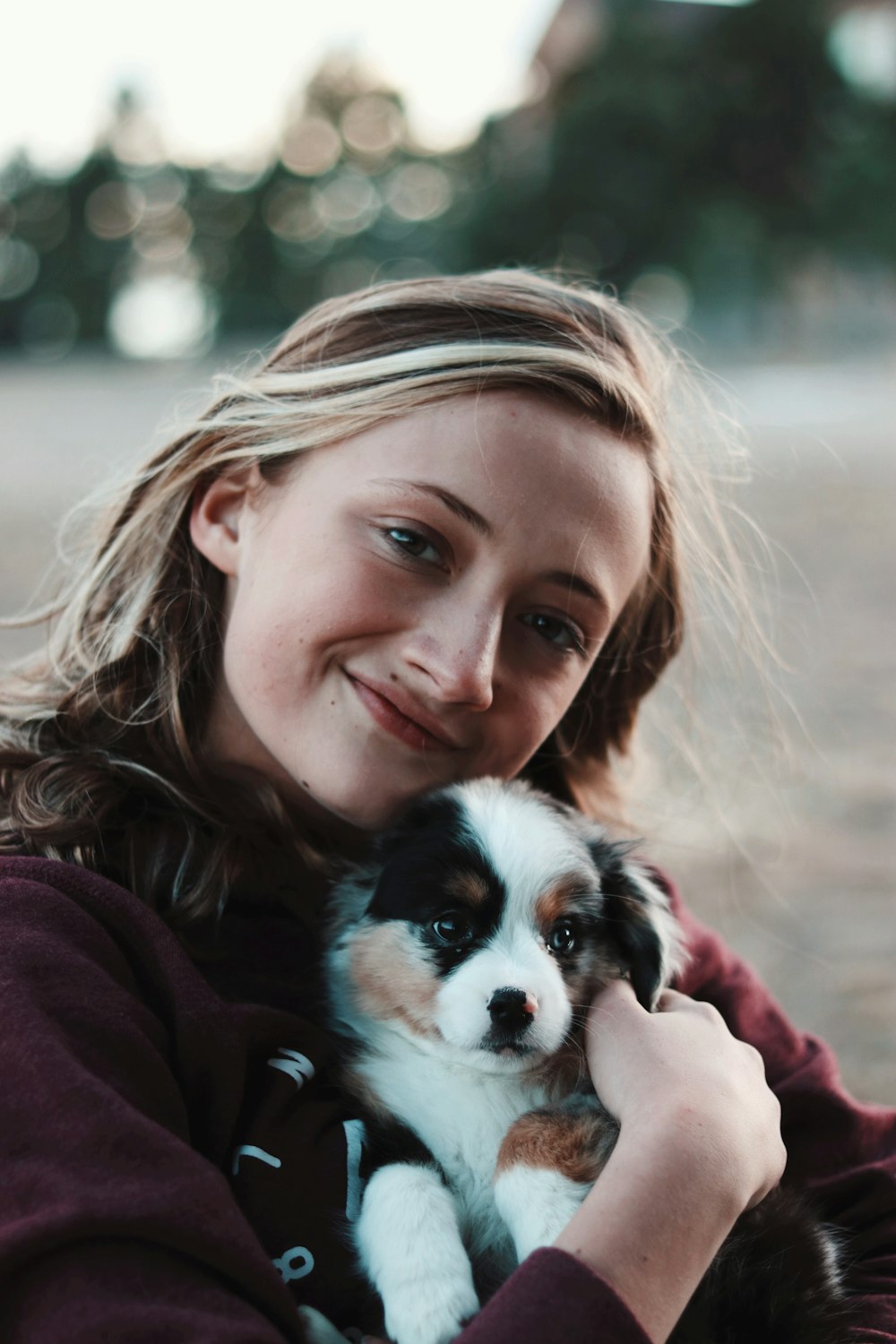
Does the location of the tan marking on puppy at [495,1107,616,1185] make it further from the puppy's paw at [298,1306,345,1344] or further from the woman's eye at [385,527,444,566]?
the woman's eye at [385,527,444,566]

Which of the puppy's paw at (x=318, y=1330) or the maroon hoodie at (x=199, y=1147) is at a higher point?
the maroon hoodie at (x=199, y=1147)

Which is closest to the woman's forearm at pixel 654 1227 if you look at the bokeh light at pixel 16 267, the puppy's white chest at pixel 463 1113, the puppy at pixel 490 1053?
the puppy at pixel 490 1053

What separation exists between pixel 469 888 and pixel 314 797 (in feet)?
1.13

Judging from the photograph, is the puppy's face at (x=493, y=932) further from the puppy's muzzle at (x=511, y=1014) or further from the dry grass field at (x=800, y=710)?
the dry grass field at (x=800, y=710)

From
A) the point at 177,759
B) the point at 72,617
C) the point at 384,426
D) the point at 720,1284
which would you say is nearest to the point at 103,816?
the point at 177,759

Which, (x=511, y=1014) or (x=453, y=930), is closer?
(x=511, y=1014)

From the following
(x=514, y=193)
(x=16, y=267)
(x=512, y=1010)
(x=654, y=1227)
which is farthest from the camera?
(x=514, y=193)

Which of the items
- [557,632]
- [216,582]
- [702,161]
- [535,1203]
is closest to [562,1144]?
[535,1203]

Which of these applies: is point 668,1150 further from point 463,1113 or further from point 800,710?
point 800,710

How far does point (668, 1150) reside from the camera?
153 cm

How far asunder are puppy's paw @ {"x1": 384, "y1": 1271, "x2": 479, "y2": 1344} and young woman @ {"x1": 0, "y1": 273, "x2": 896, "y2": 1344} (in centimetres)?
13

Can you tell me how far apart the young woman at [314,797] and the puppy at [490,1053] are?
0.24 ft

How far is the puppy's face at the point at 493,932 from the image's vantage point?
1.71 metres

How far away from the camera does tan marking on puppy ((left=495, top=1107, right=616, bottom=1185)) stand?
1.61 m
